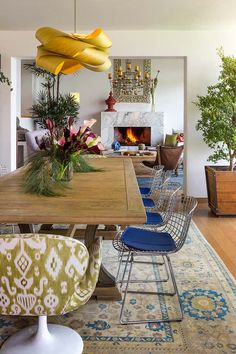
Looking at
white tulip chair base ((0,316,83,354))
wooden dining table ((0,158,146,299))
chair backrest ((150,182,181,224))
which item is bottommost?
white tulip chair base ((0,316,83,354))

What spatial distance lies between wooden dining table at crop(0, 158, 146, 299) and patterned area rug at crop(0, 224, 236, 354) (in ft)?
0.81

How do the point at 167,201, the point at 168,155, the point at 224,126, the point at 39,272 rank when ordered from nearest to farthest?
the point at 39,272 < the point at 167,201 < the point at 224,126 < the point at 168,155

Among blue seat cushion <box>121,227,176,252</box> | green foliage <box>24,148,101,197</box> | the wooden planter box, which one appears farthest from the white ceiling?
blue seat cushion <box>121,227,176,252</box>

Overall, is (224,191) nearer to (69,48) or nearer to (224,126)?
(224,126)

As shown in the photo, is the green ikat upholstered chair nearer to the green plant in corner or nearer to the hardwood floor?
the hardwood floor

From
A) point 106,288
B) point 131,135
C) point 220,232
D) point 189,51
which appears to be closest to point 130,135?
point 131,135

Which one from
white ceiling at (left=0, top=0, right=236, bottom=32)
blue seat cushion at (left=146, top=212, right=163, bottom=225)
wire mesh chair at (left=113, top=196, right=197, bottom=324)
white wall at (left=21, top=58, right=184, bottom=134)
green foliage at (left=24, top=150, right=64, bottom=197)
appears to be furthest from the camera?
white wall at (left=21, top=58, right=184, bottom=134)

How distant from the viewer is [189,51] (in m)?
5.89

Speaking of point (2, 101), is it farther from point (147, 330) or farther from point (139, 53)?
point (147, 330)

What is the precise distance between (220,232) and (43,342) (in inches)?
117

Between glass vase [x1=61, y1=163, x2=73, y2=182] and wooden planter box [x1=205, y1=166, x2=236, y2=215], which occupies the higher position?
glass vase [x1=61, y1=163, x2=73, y2=182]

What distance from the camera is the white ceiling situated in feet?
15.4

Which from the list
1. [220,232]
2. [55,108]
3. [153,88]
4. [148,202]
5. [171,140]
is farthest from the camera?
[153,88]

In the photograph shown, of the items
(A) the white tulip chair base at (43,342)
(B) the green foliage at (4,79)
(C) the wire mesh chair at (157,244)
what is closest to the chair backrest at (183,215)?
(C) the wire mesh chair at (157,244)
